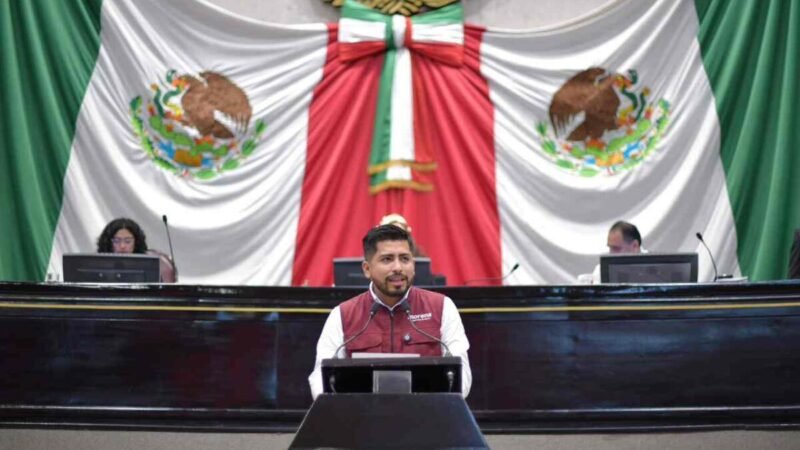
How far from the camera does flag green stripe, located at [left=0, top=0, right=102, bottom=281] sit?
25.3ft

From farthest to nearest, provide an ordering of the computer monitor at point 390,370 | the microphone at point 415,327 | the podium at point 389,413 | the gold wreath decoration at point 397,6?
the gold wreath decoration at point 397,6
the microphone at point 415,327
the computer monitor at point 390,370
the podium at point 389,413

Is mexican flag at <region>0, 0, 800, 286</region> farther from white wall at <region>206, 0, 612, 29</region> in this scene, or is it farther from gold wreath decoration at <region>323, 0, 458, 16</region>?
white wall at <region>206, 0, 612, 29</region>

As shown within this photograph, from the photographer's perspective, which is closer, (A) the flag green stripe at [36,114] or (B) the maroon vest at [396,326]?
(B) the maroon vest at [396,326]

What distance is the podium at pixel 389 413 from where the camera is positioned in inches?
120

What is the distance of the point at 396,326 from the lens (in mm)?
4230

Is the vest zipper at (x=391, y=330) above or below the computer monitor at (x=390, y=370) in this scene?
above

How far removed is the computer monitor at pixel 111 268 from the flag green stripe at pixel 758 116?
4264 mm

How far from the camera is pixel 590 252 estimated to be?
316 inches

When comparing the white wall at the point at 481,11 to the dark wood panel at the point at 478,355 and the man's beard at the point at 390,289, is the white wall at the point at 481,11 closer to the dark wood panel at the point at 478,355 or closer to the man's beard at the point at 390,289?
the dark wood panel at the point at 478,355

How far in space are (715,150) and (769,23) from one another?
3.20 feet

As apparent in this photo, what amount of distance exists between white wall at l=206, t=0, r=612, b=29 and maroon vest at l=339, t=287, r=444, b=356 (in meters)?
4.46

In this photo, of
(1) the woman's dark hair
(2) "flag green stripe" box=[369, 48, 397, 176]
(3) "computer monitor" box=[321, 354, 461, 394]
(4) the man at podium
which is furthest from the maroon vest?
(2) "flag green stripe" box=[369, 48, 397, 176]

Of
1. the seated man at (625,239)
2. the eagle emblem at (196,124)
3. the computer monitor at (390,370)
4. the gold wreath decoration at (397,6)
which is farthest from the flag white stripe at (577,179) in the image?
the computer monitor at (390,370)

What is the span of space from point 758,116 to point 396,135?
2601mm
